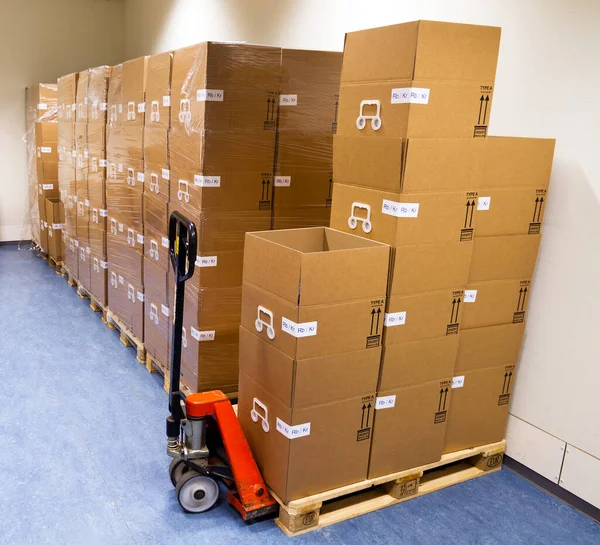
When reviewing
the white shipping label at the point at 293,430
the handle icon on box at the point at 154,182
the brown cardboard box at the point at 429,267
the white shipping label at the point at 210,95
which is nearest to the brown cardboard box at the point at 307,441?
the white shipping label at the point at 293,430

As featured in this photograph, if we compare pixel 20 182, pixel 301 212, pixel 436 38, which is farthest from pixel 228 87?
pixel 20 182

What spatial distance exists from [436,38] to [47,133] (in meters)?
6.17

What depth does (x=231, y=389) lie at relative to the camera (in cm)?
375

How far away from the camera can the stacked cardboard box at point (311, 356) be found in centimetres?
250

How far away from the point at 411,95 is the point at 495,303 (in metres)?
1.23

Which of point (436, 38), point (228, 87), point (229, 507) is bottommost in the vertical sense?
point (229, 507)

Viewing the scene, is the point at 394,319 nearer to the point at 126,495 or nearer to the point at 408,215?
the point at 408,215

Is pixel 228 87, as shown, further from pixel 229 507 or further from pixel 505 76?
pixel 229 507

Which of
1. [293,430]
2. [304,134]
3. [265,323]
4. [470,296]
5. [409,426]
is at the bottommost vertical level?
[409,426]

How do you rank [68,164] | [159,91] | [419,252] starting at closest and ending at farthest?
[419,252] → [159,91] → [68,164]

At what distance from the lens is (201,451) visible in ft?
9.13

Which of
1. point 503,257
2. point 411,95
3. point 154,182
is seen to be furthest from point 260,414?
point 154,182

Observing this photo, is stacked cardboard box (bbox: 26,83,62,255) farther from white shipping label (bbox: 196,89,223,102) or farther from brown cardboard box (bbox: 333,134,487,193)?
brown cardboard box (bbox: 333,134,487,193)

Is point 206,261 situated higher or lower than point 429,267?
lower
